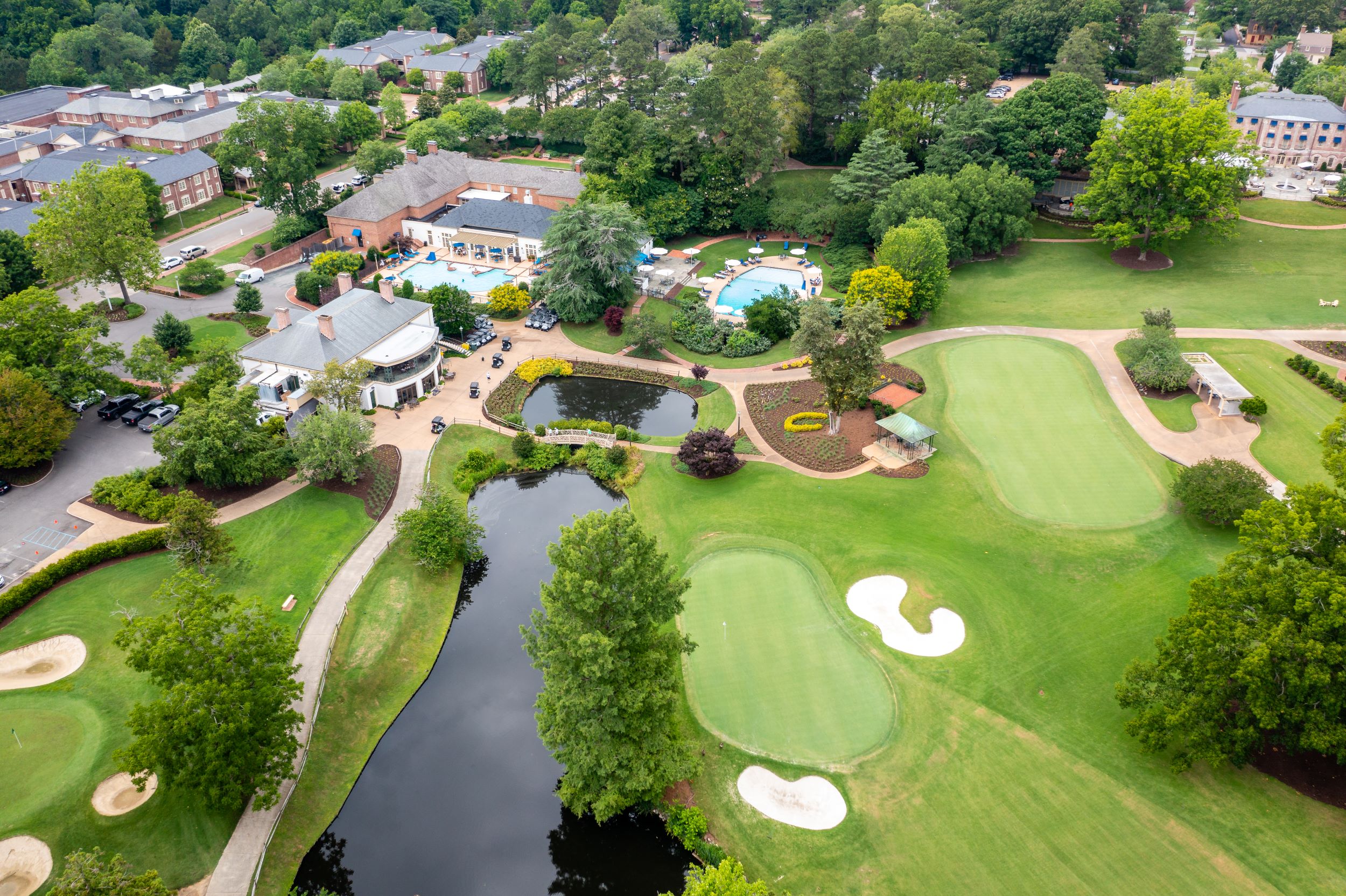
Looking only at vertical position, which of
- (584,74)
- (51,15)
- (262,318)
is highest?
(51,15)

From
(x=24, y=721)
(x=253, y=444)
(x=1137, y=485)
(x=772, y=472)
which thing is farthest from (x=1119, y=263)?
(x=24, y=721)

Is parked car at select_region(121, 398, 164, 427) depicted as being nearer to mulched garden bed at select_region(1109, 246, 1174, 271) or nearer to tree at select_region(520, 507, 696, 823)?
tree at select_region(520, 507, 696, 823)

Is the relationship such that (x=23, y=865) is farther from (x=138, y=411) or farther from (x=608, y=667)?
(x=138, y=411)

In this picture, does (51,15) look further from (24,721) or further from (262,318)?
(24,721)

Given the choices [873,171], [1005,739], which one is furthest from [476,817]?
[873,171]

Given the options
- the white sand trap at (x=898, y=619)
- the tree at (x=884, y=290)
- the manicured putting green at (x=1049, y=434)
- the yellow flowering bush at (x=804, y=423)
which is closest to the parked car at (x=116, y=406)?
the yellow flowering bush at (x=804, y=423)

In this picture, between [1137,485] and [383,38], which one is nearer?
[1137,485]

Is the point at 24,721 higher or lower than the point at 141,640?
lower
